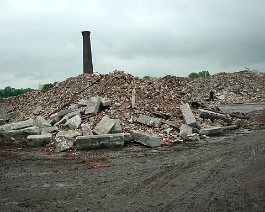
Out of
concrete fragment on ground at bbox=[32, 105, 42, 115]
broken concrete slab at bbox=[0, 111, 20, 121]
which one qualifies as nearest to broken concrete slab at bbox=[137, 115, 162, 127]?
concrete fragment on ground at bbox=[32, 105, 42, 115]

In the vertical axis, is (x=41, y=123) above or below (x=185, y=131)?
above

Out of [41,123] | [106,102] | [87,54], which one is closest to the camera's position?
[41,123]

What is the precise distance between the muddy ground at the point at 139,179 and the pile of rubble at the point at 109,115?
2.16 feet

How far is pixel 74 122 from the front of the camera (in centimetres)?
999

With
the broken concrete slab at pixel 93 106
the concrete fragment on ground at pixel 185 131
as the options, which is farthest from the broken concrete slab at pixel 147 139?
the broken concrete slab at pixel 93 106

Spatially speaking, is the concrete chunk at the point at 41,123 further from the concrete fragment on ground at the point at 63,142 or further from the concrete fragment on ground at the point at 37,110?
the concrete fragment on ground at the point at 37,110

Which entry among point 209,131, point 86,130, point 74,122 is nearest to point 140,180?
point 86,130

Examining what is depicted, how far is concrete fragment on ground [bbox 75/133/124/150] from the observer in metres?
8.08

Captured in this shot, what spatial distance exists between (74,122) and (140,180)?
533 cm

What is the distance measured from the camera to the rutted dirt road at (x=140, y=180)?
4043mm

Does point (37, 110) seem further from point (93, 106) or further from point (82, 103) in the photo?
point (93, 106)

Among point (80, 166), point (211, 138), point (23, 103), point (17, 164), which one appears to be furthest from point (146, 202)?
point (23, 103)

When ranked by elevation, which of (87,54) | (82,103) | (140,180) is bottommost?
(140,180)

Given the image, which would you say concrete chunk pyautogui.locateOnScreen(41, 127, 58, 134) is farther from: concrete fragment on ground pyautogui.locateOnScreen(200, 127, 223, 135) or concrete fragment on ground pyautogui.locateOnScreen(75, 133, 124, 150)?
concrete fragment on ground pyautogui.locateOnScreen(200, 127, 223, 135)
